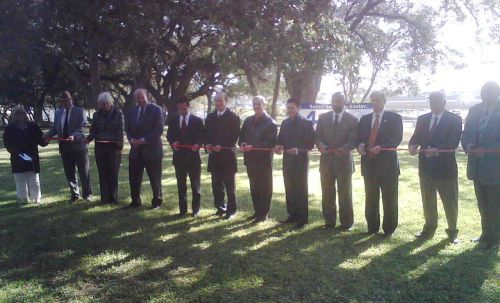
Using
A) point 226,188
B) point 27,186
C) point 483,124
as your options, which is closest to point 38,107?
point 27,186

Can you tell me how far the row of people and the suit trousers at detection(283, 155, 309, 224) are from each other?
0.01 meters

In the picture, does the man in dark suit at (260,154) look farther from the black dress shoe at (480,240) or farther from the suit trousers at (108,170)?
the black dress shoe at (480,240)

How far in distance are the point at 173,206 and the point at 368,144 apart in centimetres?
367

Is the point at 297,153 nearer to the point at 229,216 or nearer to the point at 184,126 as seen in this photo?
the point at 229,216

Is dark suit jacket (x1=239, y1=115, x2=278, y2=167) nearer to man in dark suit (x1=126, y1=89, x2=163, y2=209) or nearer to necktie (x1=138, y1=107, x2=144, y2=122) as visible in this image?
man in dark suit (x1=126, y1=89, x2=163, y2=209)

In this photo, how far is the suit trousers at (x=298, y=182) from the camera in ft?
21.7

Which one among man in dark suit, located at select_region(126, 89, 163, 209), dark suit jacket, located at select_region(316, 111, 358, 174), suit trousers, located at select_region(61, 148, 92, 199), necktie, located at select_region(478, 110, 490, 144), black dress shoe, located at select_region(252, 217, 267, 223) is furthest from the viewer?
suit trousers, located at select_region(61, 148, 92, 199)

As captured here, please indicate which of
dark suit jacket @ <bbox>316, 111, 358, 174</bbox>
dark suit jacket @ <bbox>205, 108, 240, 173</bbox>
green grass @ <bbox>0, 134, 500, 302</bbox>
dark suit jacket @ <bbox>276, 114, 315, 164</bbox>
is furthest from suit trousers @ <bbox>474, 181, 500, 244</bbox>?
dark suit jacket @ <bbox>205, 108, 240, 173</bbox>

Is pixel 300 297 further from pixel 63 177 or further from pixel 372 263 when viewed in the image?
pixel 63 177

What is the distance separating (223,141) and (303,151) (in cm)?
128

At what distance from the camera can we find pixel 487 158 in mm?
5492

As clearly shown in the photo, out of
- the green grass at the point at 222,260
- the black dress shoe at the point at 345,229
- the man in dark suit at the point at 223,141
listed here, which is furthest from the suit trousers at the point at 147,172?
the black dress shoe at the point at 345,229

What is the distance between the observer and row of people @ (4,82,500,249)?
5715 millimetres

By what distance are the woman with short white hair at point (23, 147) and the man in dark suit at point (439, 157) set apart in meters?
6.16
